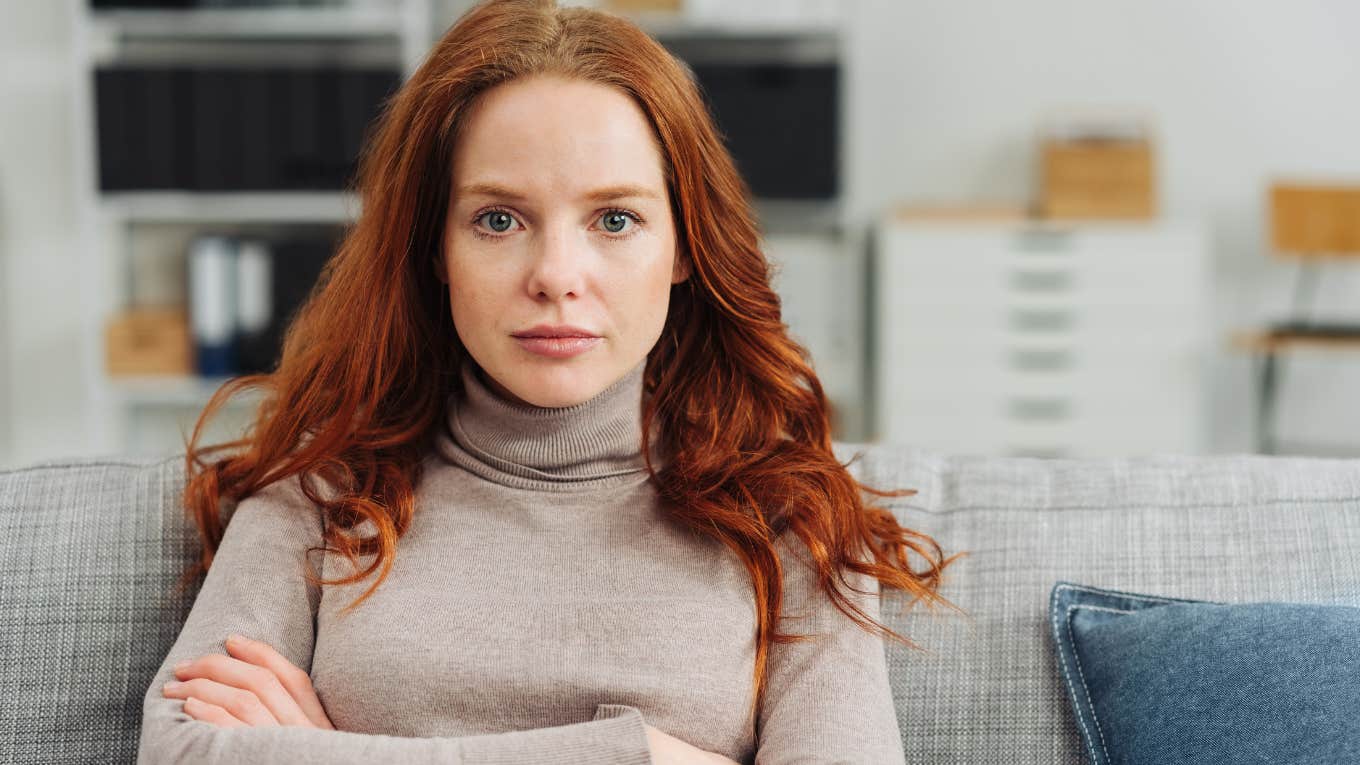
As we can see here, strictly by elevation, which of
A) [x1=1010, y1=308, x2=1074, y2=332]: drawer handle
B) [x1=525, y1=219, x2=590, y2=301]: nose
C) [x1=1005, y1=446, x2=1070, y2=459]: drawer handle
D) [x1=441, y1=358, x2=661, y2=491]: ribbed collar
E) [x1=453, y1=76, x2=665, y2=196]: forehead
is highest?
[x1=453, y1=76, x2=665, y2=196]: forehead

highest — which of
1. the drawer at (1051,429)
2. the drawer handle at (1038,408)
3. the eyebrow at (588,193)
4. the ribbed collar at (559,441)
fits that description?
the eyebrow at (588,193)

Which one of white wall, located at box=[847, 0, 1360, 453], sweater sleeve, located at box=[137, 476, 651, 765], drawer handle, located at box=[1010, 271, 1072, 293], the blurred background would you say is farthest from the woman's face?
white wall, located at box=[847, 0, 1360, 453]

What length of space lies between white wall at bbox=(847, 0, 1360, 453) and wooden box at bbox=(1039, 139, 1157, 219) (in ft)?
1.38

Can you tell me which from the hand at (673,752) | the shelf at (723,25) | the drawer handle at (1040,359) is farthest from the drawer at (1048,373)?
the hand at (673,752)

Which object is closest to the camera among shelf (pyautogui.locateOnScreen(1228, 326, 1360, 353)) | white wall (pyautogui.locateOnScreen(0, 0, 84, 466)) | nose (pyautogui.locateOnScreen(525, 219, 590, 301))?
nose (pyautogui.locateOnScreen(525, 219, 590, 301))

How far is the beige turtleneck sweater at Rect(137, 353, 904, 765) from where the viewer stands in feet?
3.36

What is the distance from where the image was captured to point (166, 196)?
11.6ft

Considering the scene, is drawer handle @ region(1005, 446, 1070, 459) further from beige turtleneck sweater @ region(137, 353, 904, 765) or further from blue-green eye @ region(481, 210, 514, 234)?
blue-green eye @ region(481, 210, 514, 234)

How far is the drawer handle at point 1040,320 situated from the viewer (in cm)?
350

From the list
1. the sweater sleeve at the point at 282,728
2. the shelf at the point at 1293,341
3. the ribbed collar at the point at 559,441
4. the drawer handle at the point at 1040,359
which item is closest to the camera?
the sweater sleeve at the point at 282,728

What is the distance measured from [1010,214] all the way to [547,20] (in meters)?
2.57

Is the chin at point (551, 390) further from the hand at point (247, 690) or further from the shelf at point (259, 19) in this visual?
the shelf at point (259, 19)

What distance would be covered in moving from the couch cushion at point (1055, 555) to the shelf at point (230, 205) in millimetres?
2574

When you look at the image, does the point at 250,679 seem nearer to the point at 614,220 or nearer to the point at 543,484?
the point at 543,484
